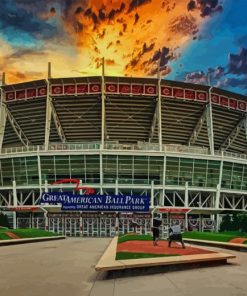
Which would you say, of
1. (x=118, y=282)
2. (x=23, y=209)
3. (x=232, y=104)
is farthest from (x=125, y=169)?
(x=118, y=282)

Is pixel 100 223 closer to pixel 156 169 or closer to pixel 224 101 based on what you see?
pixel 156 169

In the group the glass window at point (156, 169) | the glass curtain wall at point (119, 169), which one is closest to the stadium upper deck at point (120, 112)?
the glass window at point (156, 169)

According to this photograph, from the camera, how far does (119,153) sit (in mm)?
66625

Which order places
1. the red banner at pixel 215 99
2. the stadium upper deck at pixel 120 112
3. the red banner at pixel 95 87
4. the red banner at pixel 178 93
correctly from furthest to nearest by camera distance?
the red banner at pixel 215 99 < the red banner at pixel 178 93 < the stadium upper deck at pixel 120 112 < the red banner at pixel 95 87

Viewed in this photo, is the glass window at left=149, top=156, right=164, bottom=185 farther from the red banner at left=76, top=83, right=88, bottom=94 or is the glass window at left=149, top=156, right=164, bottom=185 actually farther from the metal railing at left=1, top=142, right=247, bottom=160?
the red banner at left=76, top=83, right=88, bottom=94

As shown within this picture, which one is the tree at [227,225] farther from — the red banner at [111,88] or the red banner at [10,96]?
the red banner at [10,96]

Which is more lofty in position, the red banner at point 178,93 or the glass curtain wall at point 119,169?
the red banner at point 178,93

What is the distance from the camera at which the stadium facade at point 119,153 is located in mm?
67125

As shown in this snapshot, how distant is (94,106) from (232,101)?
23.2 metres

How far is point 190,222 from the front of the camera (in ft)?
229

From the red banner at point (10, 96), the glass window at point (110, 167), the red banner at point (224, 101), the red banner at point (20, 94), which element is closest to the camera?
the glass window at point (110, 167)

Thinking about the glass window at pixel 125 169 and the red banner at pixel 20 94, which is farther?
the red banner at pixel 20 94

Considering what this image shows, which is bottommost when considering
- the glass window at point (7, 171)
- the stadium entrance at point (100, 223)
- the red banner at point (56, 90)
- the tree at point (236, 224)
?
the stadium entrance at point (100, 223)

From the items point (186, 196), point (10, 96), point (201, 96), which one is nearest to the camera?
point (186, 196)
